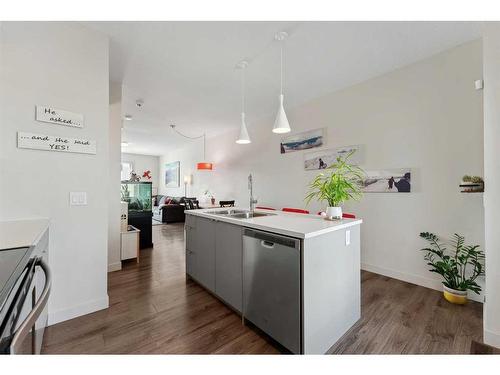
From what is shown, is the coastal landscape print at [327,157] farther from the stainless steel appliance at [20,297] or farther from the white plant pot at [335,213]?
the stainless steel appliance at [20,297]

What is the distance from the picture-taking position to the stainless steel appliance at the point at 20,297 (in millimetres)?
542

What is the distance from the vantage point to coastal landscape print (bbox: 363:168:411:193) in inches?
105

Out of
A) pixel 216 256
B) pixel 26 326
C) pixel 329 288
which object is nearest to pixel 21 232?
pixel 26 326

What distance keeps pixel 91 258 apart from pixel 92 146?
102 centimetres

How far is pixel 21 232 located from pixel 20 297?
90 cm

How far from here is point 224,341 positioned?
1.57m

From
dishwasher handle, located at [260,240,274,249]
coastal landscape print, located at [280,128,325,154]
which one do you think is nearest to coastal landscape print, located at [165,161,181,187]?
coastal landscape print, located at [280,128,325,154]

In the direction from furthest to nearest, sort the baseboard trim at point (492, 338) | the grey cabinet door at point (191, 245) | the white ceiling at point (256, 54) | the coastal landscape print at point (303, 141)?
the coastal landscape print at point (303, 141)
the grey cabinet door at point (191, 245)
the white ceiling at point (256, 54)
the baseboard trim at point (492, 338)

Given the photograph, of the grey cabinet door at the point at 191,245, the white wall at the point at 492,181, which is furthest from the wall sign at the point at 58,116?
the white wall at the point at 492,181

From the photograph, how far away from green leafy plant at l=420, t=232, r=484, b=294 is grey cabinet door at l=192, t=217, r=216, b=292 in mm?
2377

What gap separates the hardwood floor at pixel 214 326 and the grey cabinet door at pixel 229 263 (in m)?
0.16

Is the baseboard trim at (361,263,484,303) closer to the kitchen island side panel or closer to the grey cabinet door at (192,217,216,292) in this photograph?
the kitchen island side panel

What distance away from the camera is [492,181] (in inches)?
59.9
